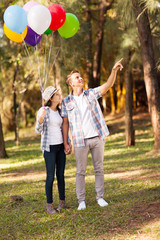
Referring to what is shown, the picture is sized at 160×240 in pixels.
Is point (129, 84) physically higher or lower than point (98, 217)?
higher

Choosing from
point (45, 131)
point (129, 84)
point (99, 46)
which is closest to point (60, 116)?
point (45, 131)

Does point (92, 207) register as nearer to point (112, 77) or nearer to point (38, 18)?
point (112, 77)

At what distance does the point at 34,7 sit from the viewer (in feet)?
16.8

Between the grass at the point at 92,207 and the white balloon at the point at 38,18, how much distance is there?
2560 mm

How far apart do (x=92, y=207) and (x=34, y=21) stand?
277 cm

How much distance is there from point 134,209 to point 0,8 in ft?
25.4

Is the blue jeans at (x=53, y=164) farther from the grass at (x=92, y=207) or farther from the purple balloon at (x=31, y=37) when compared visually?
the purple balloon at (x=31, y=37)

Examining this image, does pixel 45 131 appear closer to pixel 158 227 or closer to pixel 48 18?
pixel 158 227

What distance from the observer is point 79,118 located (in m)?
4.05

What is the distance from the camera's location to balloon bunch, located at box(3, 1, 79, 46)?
5012 millimetres

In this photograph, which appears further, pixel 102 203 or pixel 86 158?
pixel 102 203

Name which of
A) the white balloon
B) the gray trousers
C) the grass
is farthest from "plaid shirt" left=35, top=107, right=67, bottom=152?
the white balloon

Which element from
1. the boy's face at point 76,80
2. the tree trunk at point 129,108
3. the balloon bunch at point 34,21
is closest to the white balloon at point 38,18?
the balloon bunch at point 34,21

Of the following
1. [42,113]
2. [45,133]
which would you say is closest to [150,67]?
[45,133]
